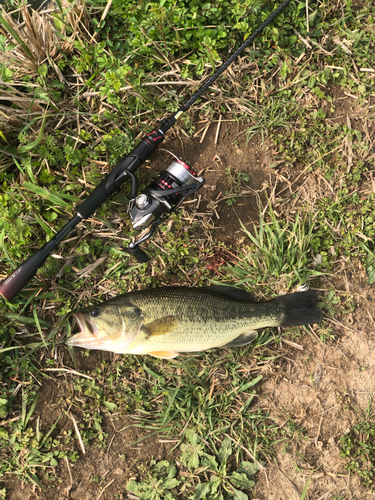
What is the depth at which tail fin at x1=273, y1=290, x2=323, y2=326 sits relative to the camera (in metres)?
3.41

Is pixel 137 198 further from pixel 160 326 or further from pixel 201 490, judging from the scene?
pixel 201 490

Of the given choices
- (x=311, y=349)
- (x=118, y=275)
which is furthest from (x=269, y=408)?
(x=118, y=275)

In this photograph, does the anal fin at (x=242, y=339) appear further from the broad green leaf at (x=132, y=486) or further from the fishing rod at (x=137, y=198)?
the broad green leaf at (x=132, y=486)

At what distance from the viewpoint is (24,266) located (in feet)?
9.95

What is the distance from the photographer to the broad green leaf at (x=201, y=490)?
11.3 feet

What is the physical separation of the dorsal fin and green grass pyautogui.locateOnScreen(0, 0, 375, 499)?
0.17 metres

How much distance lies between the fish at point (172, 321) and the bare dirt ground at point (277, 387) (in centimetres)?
59

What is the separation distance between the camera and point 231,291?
11.3 feet

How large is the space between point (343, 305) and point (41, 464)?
3.54 metres

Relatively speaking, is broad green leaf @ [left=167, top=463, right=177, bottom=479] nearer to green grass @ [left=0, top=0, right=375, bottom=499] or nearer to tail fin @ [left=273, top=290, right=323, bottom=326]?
green grass @ [left=0, top=0, right=375, bottom=499]

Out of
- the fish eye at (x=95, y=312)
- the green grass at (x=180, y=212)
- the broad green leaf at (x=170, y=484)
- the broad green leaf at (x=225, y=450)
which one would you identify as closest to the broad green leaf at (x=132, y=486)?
the green grass at (x=180, y=212)

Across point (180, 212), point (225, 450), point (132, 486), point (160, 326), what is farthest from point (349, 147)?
point (132, 486)

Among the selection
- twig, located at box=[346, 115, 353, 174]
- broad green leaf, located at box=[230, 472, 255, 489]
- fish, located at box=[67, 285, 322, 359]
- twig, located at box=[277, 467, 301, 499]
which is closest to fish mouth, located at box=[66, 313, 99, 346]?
fish, located at box=[67, 285, 322, 359]

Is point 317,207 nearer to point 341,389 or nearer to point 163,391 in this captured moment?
point 341,389
